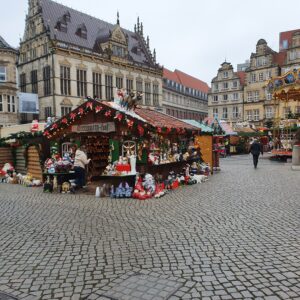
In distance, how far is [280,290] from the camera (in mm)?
3957

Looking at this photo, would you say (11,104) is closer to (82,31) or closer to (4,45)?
(4,45)

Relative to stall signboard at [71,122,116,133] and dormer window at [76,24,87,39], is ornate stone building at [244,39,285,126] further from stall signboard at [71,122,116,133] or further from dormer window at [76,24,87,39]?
stall signboard at [71,122,116,133]

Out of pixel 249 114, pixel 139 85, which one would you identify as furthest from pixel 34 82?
pixel 249 114

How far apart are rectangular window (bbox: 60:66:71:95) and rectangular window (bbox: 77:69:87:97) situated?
142 cm

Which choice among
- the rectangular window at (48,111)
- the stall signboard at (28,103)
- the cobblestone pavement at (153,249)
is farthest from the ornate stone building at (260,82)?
the cobblestone pavement at (153,249)

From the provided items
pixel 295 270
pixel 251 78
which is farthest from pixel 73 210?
pixel 251 78

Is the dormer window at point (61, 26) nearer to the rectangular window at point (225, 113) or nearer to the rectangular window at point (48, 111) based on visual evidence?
the rectangular window at point (48, 111)

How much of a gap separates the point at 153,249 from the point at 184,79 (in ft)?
226

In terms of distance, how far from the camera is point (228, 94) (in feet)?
182

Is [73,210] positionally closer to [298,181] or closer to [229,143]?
[298,181]

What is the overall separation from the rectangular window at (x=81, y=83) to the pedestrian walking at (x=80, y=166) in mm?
29780

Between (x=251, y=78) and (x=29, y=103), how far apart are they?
35229 mm

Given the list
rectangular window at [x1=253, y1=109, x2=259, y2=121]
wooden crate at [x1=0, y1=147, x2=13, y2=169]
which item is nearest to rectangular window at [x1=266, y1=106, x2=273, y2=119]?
rectangular window at [x1=253, y1=109, x2=259, y2=121]

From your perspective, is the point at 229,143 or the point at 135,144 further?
the point at 229,143
